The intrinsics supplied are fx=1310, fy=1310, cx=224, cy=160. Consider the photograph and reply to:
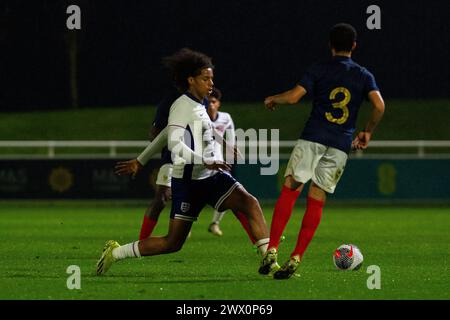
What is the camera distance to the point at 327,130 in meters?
11.6

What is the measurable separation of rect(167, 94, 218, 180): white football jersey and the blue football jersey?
89 cm

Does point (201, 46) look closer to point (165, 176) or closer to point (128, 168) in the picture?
point (165, 176)

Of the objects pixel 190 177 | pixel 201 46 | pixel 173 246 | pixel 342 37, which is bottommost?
pixel 201 46

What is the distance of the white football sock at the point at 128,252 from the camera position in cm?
1173

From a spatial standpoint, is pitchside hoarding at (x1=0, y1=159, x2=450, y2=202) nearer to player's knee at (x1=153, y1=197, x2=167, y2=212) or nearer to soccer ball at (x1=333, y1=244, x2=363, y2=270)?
player's knee at (x1=153, y1=197, x2=167, y2=212)

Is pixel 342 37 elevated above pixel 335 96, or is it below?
above

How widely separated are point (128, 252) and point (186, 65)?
1.76 m

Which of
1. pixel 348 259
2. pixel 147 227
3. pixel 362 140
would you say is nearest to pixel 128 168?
pixel 362 140

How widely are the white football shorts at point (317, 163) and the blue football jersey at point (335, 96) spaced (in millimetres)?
60

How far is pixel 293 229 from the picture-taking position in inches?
777

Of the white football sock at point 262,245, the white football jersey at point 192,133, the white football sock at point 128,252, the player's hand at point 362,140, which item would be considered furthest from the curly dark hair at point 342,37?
the white football sock at point 128,252

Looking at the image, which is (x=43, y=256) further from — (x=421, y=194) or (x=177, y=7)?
(x=177, y=7)

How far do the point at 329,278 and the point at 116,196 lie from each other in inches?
640

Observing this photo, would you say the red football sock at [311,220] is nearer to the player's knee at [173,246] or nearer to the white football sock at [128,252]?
the player's knee at [173,246]
